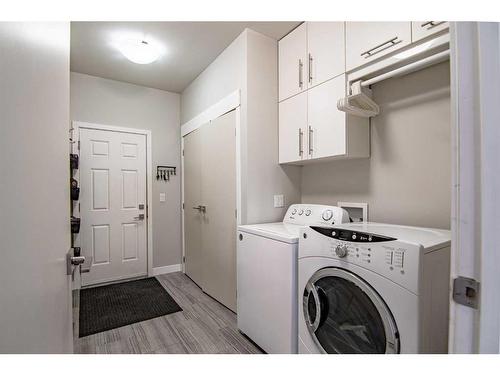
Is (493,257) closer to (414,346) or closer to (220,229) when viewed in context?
(414,346)

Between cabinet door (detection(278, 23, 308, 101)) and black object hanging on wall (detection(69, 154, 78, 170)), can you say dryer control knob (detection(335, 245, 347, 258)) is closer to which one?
cabinet door (detection(278, 23, 308, 101))

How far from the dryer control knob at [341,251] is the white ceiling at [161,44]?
Result: 6.03ft

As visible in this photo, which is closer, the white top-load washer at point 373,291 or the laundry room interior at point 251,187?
the laundry room interior at point 251,187

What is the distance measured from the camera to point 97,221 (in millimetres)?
3012

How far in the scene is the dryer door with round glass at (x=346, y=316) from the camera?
1023 millimetres

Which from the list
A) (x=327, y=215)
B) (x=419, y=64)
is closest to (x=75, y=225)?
(x=327, y=215)

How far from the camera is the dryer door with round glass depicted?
3.36ft

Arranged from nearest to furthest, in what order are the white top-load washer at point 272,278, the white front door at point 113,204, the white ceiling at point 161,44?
the white top-load washer at point 272,278 < the white ceiling at point 161,44 < the white front door at point 113,204

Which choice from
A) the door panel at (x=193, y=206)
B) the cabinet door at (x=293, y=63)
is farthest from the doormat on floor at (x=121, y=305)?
the cabinet door at (x=293, y=63)

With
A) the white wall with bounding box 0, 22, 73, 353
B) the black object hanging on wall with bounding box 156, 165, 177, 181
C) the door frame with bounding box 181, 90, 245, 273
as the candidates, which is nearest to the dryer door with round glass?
the door frame with bounding box 181, 90, 245, 273

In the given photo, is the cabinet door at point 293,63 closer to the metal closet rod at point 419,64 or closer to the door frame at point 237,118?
the door frame at point 237,118

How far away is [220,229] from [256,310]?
3.11 feet

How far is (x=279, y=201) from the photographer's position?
2.23 metres
